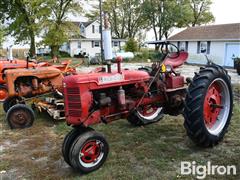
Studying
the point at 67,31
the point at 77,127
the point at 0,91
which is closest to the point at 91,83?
the point at 77,127

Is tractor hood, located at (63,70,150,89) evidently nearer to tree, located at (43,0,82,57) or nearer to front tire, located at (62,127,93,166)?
front tire, located at (62,127,93,166)

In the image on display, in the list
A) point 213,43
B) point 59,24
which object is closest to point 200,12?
point 213,43

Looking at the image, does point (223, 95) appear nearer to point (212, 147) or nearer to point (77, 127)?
point (212, 147)

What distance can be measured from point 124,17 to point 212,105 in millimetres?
35866

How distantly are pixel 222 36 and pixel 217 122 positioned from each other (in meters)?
18.1

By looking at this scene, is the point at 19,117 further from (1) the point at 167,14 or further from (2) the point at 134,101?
(1) the point at 167,14

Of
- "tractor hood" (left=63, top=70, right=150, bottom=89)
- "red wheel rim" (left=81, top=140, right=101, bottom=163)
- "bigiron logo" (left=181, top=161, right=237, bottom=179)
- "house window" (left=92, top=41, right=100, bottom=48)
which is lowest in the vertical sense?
"bigiron logo" (left=181, top=161, right=237, bottom=179)

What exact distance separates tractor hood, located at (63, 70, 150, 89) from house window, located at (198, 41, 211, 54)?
64.1ft

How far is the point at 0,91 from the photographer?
7781mm

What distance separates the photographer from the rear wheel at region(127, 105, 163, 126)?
513cm

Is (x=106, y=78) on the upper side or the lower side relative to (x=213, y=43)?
lower

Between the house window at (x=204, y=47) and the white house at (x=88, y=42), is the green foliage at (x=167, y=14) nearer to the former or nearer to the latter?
the white house at (x=88, y=42)

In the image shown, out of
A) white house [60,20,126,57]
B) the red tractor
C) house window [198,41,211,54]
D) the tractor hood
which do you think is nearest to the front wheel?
the red tractor

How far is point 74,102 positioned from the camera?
11.3 feet
